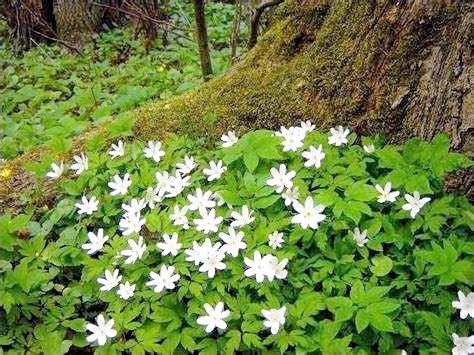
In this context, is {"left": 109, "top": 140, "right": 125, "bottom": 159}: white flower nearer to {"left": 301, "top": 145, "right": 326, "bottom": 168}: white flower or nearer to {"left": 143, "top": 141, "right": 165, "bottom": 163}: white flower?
{"left": 143, "top": 141, "right": 165, "bottom": 163}: white flower

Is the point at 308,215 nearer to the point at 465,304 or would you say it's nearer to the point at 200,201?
the point at 200,201

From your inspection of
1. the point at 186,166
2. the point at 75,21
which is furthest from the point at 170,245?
the point at 75,21

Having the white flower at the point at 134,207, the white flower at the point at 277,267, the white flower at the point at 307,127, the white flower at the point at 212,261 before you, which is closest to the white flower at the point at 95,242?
the white flower at the point at 134,207

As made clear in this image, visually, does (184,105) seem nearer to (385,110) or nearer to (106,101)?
(385,110)

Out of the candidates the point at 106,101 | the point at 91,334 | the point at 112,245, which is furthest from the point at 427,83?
the point at 106,101

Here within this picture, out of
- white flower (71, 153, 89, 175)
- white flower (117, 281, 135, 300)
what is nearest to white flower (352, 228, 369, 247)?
white flower (117, 281, 135, 300)

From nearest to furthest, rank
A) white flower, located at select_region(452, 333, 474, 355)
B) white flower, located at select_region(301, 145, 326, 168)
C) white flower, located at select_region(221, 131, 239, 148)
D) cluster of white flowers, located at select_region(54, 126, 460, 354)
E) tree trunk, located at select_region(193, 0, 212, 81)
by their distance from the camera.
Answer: white flower, located at select_region(452, 333, 474, 355), cluster of white flowers, located at select_region(54, 126, 460, 354), white flower, located at select_region(301, 145, 326, 168), white flower, located at select_region(221, 131, 239, 148), tree trunk, located at select_region(193, 0, 212, 81)
